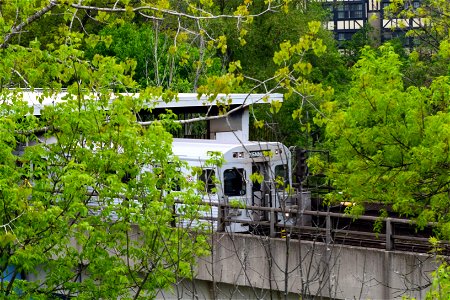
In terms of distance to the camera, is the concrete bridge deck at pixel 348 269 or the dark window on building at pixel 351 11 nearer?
the concrete bridge deck at pixel 348 269

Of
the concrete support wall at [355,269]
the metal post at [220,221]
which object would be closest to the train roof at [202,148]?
the metal post at [220,221]

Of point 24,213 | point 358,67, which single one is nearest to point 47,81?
point 24,213

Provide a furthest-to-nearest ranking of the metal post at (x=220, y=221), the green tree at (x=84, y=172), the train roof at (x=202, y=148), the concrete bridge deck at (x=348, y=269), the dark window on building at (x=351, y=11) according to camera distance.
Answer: the dark window on building at (x=351, y=11)
the train roof at (x=202, y=148)
the metal post at (x=220, y=221)
the concrete bridge deck at (x=348, y=269)
the green tree at (x=84, y=172)

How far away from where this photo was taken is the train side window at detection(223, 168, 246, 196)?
25891mm

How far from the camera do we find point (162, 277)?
14.9 metres

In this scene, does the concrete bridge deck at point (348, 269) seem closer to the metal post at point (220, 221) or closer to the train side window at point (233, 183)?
the metal post at point (220, 221)

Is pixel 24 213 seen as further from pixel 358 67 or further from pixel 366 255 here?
pixel 358 67

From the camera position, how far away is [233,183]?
2622 cm

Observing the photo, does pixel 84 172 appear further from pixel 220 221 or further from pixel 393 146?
pixel 220 221

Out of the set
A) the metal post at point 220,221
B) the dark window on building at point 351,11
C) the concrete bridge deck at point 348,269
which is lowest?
the concrete bridge deck at point 348,269

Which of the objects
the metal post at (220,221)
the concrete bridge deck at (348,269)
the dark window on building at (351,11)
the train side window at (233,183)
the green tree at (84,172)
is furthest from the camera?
the dark window on building at (351,11)

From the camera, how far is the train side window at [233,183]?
25.9m

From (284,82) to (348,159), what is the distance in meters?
7.98

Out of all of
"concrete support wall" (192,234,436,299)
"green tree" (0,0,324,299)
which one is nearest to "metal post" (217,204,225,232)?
"concrete support wall" (192,234,436,299)
